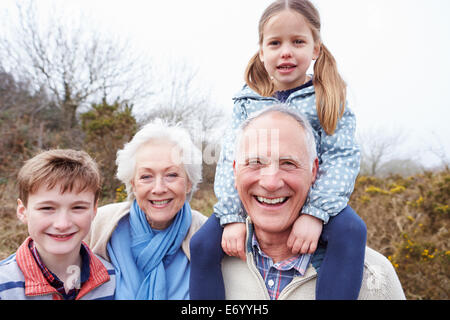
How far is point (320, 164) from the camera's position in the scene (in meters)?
Result: 1.98

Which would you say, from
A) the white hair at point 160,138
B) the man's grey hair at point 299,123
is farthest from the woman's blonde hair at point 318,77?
the white hair at point 160,138

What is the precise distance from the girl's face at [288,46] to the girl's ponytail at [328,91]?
0.35 feet

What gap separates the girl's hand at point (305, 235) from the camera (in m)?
1.72

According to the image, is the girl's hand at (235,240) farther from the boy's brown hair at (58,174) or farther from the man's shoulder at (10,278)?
the man's shoulder at (10,278)

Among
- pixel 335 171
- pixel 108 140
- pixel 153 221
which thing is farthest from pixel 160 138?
pixel 108 140

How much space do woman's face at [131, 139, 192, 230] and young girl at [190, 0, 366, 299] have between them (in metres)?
0.50

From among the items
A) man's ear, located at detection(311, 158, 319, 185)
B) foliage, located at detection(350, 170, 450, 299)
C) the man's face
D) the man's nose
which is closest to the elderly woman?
the man's face

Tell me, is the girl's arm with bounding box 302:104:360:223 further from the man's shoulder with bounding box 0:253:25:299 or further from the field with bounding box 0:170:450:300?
the field with bounding box 0:170:450:300

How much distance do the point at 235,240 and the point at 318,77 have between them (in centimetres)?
125

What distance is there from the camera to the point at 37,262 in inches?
76.6

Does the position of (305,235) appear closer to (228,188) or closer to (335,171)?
(335,171)

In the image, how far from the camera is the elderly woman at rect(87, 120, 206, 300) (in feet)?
7.52
